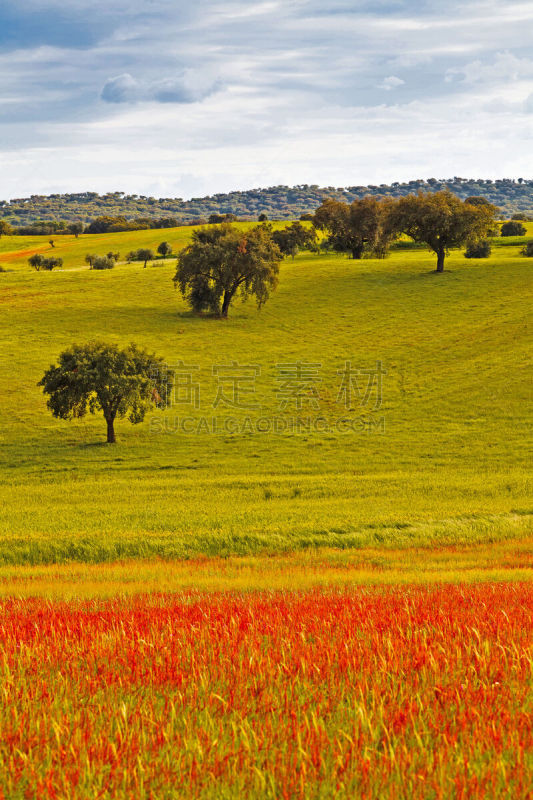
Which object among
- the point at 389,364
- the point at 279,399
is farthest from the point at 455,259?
the point at 279,399

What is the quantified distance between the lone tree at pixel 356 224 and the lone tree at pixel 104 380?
212 ft

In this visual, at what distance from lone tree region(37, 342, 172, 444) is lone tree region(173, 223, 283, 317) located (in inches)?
1375

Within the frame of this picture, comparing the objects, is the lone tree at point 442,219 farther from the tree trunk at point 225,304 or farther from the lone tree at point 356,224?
the tree trunk at point 225,304

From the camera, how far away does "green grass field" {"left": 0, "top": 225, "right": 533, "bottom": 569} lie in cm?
2103

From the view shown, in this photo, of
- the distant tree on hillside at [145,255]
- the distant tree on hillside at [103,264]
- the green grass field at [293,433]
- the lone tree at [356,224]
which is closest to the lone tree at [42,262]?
the distant tree on hillside at [103,264]

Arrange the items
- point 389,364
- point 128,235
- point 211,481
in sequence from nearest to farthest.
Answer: point 211,481, point 389,364, point 128,235

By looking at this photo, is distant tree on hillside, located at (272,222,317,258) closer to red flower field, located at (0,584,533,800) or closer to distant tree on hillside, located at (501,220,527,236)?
distant tree on hillside, located at (501,220,527,236)

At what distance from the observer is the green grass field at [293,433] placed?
828 inches

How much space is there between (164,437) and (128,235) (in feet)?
450

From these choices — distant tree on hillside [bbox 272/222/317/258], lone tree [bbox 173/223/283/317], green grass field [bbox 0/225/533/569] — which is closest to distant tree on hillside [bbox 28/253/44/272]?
green grass field [bbox 0/225/533/569]

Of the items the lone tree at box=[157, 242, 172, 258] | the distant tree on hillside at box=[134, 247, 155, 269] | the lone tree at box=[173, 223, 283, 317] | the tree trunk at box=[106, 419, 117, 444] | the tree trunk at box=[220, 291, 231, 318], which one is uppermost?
the lone tree at box=[157, 242, 172, 258]

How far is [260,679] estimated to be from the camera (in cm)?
429

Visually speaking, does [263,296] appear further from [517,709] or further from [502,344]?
[517,709]

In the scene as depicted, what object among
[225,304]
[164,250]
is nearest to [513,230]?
[164,250]
